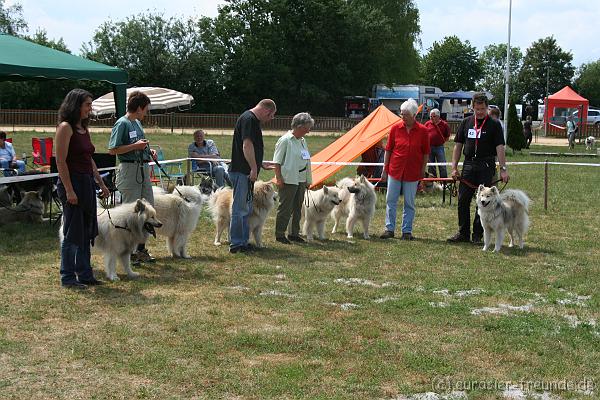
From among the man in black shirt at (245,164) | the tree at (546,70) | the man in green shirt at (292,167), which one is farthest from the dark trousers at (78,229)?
the tree at (546,70)

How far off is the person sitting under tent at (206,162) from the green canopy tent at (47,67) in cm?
230

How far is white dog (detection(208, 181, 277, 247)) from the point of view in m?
7.92

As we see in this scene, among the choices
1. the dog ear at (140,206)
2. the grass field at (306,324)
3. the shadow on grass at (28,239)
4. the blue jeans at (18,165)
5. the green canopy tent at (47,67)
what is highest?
the green canopy tent at (47,67)

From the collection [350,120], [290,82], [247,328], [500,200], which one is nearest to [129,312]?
[247,328]

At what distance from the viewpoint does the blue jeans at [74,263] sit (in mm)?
5895

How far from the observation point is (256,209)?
312 inches

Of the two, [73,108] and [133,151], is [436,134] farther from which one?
[73,108]

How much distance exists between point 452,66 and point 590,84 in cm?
1673

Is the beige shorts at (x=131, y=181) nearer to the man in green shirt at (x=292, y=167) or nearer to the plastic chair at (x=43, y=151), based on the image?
the man in green shirt at (x=292, y=167)

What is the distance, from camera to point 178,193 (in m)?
7.43

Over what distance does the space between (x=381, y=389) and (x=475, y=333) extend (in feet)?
4.15

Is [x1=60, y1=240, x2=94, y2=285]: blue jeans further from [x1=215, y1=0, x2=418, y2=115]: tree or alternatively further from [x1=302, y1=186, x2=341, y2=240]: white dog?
[x1=215, y1=0, x2=418, y2=115]: tree

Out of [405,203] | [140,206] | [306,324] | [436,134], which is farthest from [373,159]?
[306,324]

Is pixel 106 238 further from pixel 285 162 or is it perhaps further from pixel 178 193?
pixel 285 162
